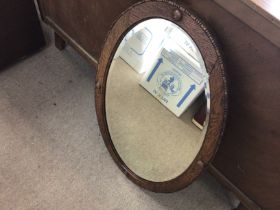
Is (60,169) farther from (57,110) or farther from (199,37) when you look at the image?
(199,37)

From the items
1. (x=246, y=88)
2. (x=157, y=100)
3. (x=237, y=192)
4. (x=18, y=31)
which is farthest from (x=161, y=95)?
(x=18, y=31)

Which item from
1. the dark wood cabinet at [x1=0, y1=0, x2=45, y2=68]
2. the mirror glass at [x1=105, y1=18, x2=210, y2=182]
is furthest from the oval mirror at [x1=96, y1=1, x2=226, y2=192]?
the dark wood cabinet at [x1=0, y1=0, x2=45, y2=68]

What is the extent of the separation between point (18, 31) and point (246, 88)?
863 mm

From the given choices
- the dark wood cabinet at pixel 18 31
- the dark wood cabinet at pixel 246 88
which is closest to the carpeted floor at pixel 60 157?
the dark wood cabinet at pixel 18 31

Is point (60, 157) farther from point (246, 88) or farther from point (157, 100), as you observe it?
point (246, 88)

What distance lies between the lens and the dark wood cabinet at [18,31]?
3.57 ft

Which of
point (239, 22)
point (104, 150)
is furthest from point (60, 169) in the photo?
point (239, 22)

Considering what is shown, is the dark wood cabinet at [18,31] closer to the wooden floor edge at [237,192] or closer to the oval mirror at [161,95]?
the oval mirror at [161,95]

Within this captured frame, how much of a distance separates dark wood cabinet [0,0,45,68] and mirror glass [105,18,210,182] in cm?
48

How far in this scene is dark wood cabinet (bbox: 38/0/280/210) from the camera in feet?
1.90

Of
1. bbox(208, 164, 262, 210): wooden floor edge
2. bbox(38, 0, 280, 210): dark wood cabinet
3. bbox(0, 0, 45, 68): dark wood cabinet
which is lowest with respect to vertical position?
bbox(0, 0, 45, 68): dark wood cabinet

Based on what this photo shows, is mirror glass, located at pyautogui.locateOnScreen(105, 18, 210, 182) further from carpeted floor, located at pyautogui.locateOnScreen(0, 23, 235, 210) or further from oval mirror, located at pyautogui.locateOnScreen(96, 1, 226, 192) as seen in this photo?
carpeted floor, located at pyautogui.locateOnScreen(0, 23, 235, 210)

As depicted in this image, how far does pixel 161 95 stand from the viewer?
841 mm

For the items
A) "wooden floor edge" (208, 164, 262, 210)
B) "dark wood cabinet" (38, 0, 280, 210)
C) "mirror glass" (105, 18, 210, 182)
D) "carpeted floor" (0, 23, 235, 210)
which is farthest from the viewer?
"carpeted floor" (0, 23, 235, 210)
